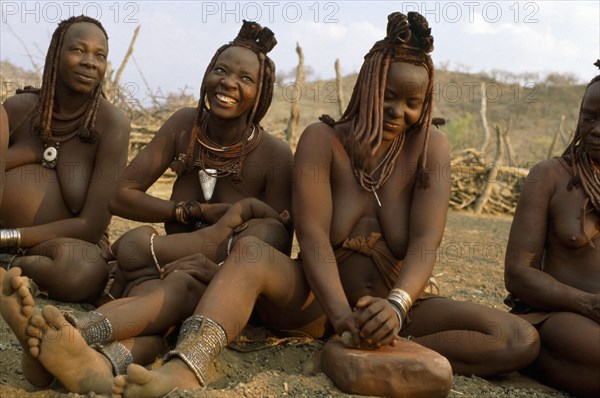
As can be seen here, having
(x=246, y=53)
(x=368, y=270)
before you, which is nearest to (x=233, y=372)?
(x=368, y=270)

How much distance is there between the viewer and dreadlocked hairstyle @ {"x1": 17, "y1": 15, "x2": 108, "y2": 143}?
15.1 feet

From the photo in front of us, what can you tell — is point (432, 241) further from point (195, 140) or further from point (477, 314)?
point (195, 140)

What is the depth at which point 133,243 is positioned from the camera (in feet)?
13.0

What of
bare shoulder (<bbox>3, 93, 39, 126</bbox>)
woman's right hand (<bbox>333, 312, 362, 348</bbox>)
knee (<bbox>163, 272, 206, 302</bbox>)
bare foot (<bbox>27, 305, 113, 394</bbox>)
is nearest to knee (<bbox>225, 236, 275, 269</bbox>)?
knee (<bbox>163, 272, 206, 302</bbox>)

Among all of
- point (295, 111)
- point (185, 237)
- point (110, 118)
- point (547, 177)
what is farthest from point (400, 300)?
point (295, 111)

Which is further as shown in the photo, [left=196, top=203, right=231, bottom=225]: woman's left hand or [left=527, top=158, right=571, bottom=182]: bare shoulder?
[left=196, top=203, right=231, bottom=225]: woman's left hand

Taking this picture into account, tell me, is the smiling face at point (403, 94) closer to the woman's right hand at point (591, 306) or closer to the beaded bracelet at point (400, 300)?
the beaded bracelet at point (400, 300)

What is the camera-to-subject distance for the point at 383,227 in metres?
3.77

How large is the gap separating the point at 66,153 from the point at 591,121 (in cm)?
290

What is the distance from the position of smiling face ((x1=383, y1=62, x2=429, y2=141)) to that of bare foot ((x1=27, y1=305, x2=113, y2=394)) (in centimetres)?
173

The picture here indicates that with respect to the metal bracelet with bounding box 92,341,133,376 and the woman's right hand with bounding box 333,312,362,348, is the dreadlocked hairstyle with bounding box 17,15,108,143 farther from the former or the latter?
the woman's right hand with bounding box 333,312,362,348

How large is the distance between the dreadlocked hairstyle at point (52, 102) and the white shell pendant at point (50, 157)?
0.06 meters

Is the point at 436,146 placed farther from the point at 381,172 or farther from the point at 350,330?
the point at 350,330

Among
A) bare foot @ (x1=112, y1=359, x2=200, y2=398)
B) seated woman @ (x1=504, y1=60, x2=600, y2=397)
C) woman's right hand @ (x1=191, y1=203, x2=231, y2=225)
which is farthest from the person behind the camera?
woman's right hand @ (x1=191, y1=203, x2=231, y2=225)
